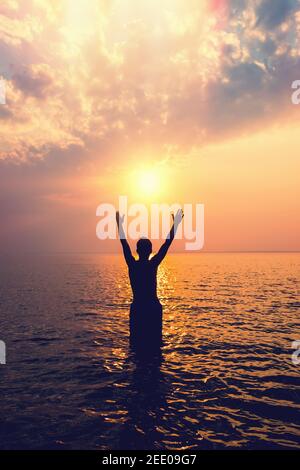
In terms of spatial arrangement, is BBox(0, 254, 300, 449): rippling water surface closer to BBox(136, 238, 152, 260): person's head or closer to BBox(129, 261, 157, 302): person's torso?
BBox(129, 261, 157, 302): person's torso

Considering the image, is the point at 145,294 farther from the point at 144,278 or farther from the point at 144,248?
the point at 144,248

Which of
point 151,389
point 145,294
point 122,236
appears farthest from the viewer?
point 145,294

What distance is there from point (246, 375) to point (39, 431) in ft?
23.4

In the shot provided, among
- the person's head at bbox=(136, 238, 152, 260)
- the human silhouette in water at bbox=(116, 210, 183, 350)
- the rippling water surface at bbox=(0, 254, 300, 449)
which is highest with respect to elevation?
the person's head at bbox=(136, 238, 152, 260)

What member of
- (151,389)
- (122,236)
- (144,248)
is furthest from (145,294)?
(151,389)

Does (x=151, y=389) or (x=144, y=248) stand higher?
(x=144, y=248)

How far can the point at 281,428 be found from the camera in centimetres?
759

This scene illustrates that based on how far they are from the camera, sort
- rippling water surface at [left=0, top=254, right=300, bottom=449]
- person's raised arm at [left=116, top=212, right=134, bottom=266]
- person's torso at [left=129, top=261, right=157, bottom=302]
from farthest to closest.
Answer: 1. person's torso at [left=129, top=261, right=157, bottom=302]
2. person's raised arm at [left=116, top=212, right=134, bottom=266]
3. rippling water surface at [left=0, top=254, right=300, bottom=449]

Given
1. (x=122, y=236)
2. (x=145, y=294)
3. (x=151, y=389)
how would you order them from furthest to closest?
(x=145, y=294)
(x=151, y=389)
(x=122, y=236)

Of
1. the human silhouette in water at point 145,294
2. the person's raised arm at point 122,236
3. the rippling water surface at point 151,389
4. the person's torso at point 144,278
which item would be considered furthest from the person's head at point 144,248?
the rippling water surface at point 151,389

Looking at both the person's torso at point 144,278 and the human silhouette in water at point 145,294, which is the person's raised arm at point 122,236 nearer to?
the human silhouette in water at point 145,294

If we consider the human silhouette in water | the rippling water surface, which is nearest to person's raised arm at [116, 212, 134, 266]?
the human silhouette in water
